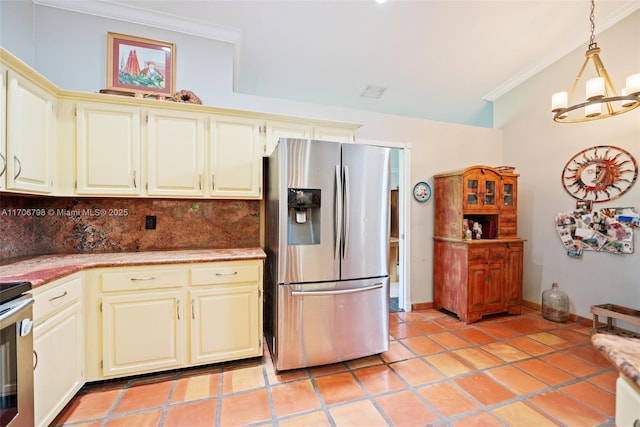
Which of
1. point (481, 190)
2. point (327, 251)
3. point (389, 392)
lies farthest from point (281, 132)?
point (481, 190)

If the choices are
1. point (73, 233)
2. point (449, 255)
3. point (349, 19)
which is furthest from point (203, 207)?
point (449, 255)

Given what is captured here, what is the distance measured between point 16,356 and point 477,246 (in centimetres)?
373

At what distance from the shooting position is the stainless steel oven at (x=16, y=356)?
1.14m

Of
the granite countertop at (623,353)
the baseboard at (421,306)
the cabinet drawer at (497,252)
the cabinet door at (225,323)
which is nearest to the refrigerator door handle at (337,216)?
the cabinet door at (225,323)

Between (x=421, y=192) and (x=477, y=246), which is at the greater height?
(x=421, y=192)

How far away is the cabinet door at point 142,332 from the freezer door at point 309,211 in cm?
87

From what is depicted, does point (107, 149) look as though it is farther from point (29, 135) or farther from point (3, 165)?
point (3, 165)

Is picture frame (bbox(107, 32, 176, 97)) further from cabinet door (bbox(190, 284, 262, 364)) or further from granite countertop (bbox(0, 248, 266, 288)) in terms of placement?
cabinet door (bbox(190, 284, 262, 364))

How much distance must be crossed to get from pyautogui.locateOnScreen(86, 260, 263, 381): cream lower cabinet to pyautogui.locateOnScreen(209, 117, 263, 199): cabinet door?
27.1 inches

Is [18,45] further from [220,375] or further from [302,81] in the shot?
[220,375]

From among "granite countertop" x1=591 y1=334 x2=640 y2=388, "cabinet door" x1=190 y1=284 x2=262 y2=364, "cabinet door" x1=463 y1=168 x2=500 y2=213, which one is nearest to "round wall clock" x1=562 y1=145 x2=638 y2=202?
"cabinet door" x1=463 y1=168 x2=500 y2=213

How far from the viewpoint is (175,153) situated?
7.54ft

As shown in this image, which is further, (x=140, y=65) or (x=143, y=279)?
(x=140, y=65)

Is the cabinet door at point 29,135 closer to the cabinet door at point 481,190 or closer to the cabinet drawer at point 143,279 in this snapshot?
the cabinet drawer at point 143,279
